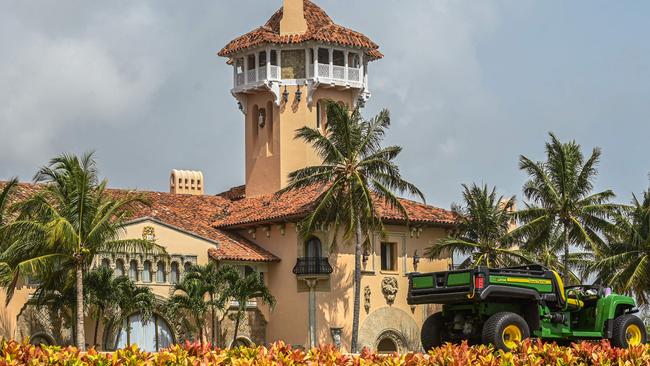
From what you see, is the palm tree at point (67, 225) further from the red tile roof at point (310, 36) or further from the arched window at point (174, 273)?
the red tile roof at point (310, 36)

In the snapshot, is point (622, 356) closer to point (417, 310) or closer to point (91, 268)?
point (91, 268)

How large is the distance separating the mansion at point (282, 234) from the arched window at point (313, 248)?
54mm

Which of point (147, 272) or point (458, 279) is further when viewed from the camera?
point (147, 272)

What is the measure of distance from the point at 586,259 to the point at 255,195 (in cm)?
1607

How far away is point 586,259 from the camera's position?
189ft

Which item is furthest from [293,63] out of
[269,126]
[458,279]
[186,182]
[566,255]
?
[458,279]

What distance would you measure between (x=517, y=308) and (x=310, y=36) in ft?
94.6

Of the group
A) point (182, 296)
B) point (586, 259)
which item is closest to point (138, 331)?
point (182, 296)

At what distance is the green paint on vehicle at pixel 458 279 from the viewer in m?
31.8

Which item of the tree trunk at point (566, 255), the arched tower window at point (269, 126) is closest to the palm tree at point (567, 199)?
the tree trunk at point (566, 255)

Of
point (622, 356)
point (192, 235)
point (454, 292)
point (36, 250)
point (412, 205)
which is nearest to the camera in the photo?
point (622, 356)

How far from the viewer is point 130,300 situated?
49.5 meters

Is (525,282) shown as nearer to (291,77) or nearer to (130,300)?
(130,300)

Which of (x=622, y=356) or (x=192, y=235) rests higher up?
(x=192, y=235)
